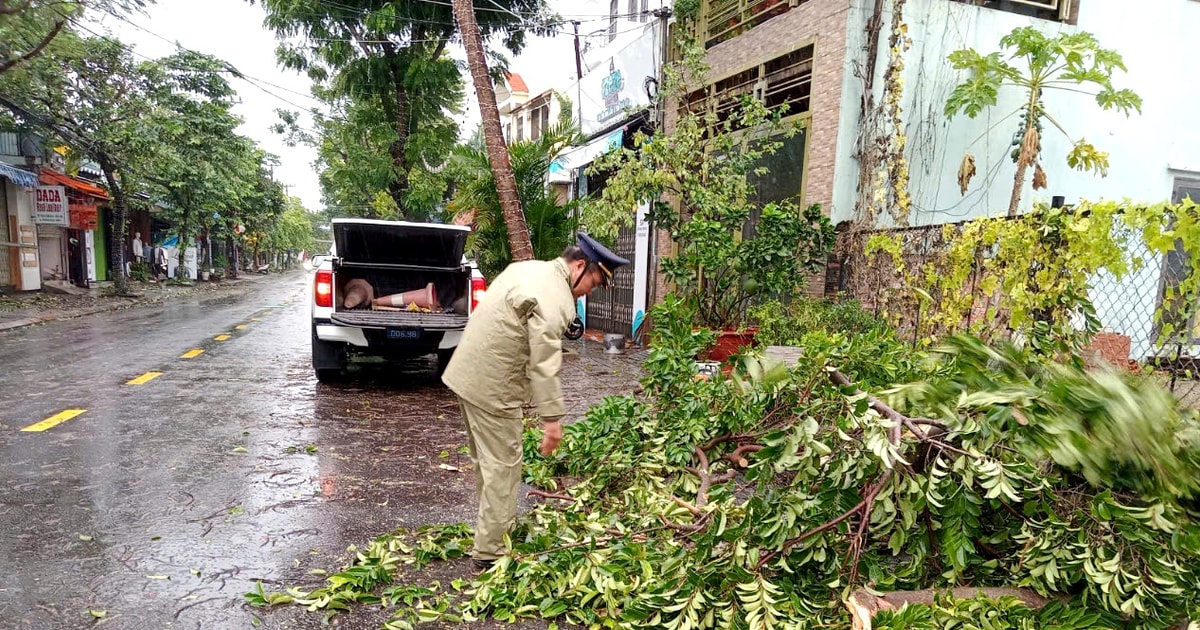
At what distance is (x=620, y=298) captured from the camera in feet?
41.4

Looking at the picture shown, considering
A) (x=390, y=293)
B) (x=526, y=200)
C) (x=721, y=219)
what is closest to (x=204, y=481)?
(x=390, y=293)

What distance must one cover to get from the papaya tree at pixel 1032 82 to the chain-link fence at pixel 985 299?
1297mm

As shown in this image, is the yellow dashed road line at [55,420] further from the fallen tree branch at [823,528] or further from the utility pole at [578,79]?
the utility pole at [578,79]

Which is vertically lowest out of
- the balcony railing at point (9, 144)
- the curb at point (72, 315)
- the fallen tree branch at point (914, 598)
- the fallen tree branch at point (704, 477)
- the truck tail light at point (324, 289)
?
the curb at point (72, 315)

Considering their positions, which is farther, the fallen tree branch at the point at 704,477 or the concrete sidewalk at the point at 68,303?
the concrete sidewalk at the point at 68,303

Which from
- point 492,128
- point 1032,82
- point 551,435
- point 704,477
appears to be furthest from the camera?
point 492,128

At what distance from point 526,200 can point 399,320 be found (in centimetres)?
358

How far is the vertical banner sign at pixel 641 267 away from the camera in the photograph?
452 inches

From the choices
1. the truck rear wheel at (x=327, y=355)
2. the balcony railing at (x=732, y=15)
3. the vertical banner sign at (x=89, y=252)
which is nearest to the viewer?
the truck rear wheel at (x=327, y=355)

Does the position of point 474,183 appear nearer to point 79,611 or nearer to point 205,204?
point 79,611

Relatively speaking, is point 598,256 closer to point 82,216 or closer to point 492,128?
point 492,128

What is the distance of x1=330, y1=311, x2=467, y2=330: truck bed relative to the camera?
21.9 feet

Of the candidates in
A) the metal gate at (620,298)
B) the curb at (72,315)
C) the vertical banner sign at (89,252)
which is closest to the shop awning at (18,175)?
the curb at (72,315)

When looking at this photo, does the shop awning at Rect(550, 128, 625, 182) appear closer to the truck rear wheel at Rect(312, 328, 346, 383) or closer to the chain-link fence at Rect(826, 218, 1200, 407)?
the chain-link fence at Rect(826, 218, 1200, 407)
